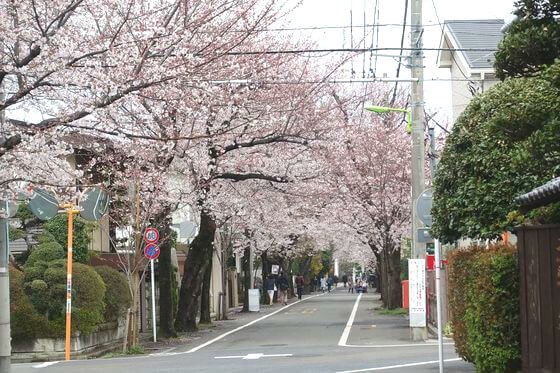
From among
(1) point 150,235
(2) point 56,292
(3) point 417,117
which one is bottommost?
(2) point 56,292

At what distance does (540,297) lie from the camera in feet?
34.8

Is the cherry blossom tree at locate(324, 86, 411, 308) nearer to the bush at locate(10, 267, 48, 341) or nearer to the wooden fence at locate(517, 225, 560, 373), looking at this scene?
the bush at locate(10, 267, 48, 341)

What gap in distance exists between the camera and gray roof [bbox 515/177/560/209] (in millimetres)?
9461

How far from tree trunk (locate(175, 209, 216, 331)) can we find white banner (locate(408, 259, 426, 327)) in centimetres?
739

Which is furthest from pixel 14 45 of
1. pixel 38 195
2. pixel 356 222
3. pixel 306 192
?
pixel 356 222

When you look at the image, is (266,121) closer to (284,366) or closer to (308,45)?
(308,45)

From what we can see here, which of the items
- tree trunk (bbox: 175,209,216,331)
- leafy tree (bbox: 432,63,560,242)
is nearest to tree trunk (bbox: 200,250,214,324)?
tree trunk (bbox: 175,209,216,331)

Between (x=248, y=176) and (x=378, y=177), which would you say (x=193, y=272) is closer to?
(x=248, y=176)

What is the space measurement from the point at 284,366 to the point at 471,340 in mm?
4623

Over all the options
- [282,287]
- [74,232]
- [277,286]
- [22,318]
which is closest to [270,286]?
[282,287]

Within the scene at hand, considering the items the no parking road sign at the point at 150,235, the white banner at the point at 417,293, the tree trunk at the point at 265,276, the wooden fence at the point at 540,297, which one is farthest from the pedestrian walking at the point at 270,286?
the wooden fence at the point at 540,297

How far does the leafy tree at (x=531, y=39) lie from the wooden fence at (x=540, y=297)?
2094 millimetres

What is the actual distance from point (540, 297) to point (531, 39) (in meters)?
3.28

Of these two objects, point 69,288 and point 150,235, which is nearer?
point 69,288
